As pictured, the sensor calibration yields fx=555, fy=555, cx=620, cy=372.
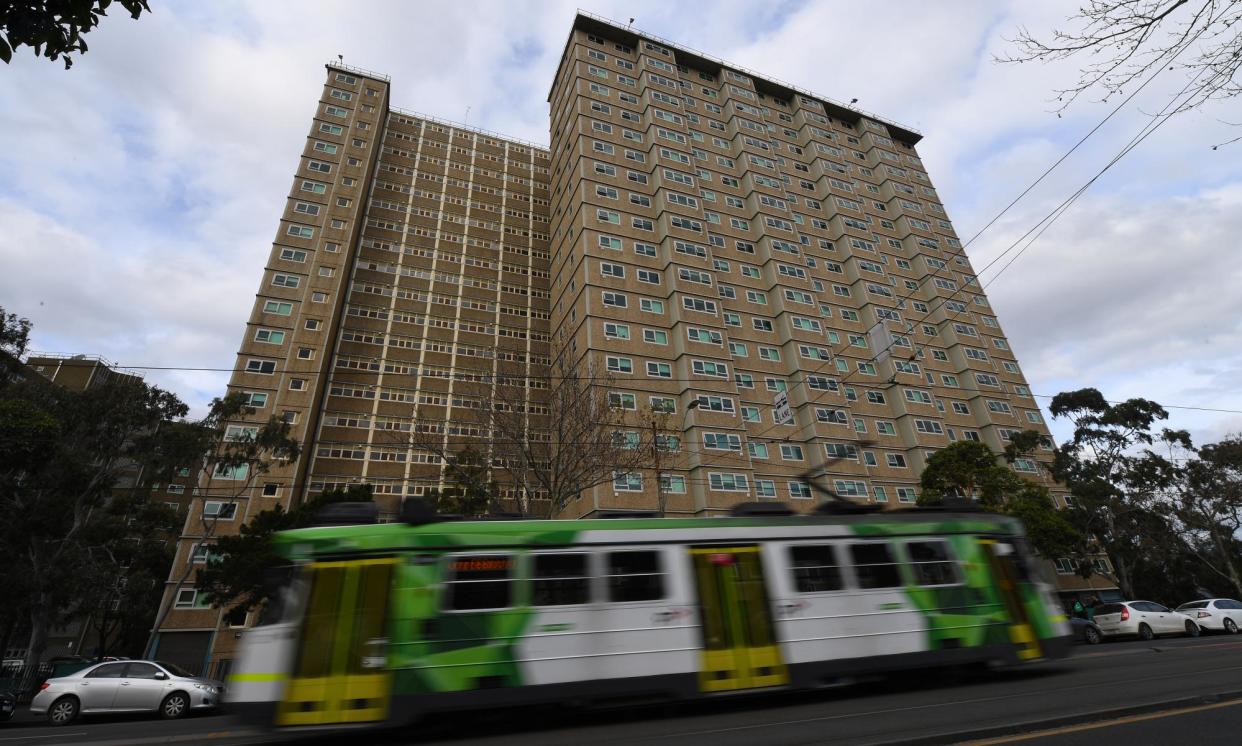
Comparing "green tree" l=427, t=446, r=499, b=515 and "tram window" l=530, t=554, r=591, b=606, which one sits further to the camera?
"green tree" l=427, t=446, r=499, b=515

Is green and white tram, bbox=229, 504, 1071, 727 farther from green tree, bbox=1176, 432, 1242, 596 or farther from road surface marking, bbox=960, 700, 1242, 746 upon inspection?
green tree, bbox=1176, 432, 1242, 596

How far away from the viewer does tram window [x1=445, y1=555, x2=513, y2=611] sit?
7.79 metres

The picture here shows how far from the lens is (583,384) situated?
3016 centimetres

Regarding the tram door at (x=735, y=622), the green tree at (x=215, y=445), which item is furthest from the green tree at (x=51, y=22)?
the green tree at (x=215, y=445)

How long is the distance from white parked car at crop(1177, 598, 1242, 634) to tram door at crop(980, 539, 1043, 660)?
1698 cm

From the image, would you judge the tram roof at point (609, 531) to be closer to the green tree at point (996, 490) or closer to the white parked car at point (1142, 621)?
the white parked car at point (1142, 621)

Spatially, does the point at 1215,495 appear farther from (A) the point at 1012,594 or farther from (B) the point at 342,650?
(B) the point at 342,650

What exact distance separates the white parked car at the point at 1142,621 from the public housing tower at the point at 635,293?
16.7 metres

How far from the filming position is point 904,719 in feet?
23.6

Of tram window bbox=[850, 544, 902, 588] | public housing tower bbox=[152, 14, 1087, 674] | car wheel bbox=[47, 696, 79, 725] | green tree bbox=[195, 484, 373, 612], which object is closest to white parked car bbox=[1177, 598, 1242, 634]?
public housing tower bbox=[152, 14, 1087, 674]

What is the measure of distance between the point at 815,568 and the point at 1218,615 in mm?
22235

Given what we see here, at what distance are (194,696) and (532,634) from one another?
1241 centimetres

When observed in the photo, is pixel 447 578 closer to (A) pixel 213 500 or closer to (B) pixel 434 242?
(A) pixel 213 500

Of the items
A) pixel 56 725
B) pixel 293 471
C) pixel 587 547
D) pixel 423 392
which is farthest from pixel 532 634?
pixel 423 392
